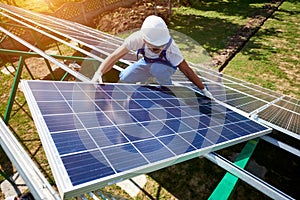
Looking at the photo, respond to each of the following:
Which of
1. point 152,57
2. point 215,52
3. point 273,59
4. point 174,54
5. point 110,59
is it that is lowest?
point 273,59

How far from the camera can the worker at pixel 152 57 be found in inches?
168

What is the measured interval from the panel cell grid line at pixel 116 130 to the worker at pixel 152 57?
0.71 meters

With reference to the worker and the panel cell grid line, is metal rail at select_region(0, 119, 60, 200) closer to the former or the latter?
the panel cell grid line

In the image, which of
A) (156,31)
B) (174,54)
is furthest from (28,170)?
(174,54)

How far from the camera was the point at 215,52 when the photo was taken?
1238cm

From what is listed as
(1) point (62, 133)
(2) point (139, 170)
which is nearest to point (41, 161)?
(1) point (62, 133)

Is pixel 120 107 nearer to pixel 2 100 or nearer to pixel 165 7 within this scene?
pixel 2 100

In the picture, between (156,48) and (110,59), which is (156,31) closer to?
(156,48)

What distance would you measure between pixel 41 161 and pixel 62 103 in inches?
167

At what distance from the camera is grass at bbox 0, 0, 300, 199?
558 cm

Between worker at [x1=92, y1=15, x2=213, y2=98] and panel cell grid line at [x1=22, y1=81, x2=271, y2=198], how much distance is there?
27.8 inches

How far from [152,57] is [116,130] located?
125 inches

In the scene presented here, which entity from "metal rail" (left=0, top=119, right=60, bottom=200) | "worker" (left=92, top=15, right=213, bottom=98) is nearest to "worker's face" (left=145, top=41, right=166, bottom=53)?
"worker" (left=92, top=15, right=213, bottom=98)

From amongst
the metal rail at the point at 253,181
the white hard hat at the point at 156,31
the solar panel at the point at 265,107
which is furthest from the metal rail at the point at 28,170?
the solar panel at the point at 265,107
